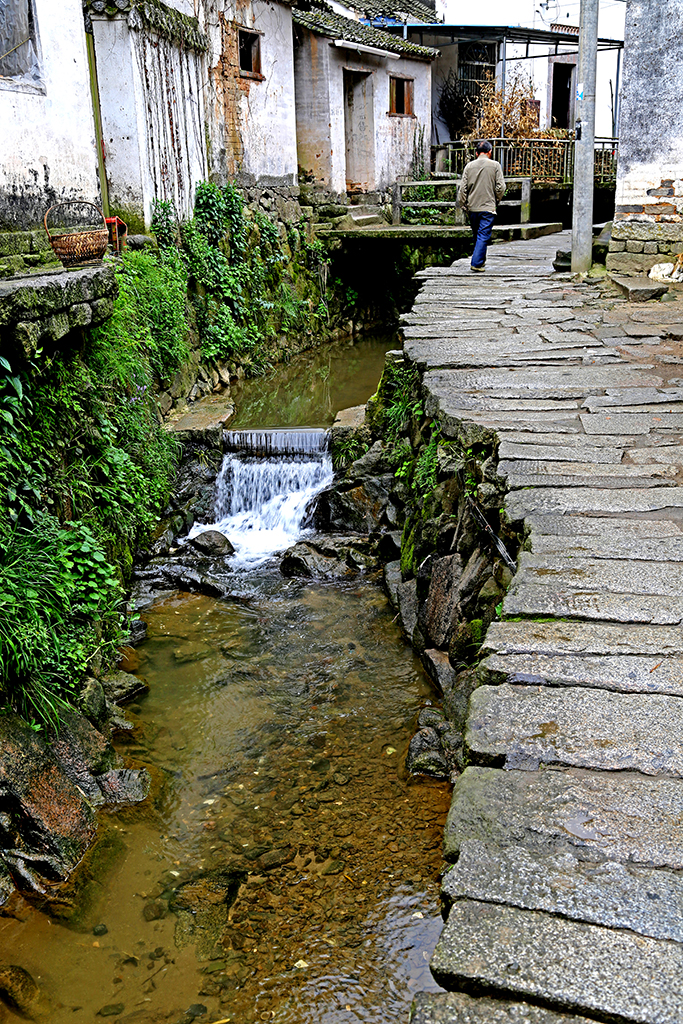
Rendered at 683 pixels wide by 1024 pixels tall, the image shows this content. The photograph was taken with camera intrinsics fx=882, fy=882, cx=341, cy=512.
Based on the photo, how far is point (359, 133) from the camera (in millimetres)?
18594

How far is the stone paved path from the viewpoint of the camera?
1.81 m

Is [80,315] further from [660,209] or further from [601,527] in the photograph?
[660,209]

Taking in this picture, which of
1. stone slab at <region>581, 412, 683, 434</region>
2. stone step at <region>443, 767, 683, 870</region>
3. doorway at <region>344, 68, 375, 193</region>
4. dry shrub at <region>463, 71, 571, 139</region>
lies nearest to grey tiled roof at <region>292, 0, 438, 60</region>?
doorway at <region>344, 68, 375, 193</region>

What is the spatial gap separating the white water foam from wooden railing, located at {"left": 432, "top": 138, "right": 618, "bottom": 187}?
1244 centimetres

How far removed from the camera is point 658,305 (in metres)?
8.41

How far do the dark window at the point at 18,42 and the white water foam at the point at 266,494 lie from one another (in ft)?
13.0

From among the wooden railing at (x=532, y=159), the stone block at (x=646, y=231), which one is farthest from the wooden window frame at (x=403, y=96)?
the stone block at (x=646, y=231)

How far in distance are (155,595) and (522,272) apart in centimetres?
641

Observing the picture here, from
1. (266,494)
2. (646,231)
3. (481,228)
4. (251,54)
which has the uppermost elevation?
(251,54)

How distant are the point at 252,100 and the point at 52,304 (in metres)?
10.1

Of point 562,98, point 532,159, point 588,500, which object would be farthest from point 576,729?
point 562,98

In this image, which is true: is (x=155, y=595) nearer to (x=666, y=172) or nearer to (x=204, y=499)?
(x=204, y=499)

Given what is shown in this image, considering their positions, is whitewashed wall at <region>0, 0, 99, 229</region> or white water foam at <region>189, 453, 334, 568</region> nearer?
whitewashed wall at <region>0, 0, 99, 229</region>

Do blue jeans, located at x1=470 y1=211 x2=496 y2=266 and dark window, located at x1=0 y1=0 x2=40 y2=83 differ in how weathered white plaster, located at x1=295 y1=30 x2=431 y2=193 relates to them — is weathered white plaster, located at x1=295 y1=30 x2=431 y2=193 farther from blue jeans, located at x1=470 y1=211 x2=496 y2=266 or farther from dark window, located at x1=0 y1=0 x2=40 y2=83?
dark window, located at x1=0 y1=0 x2=40 y2=83
